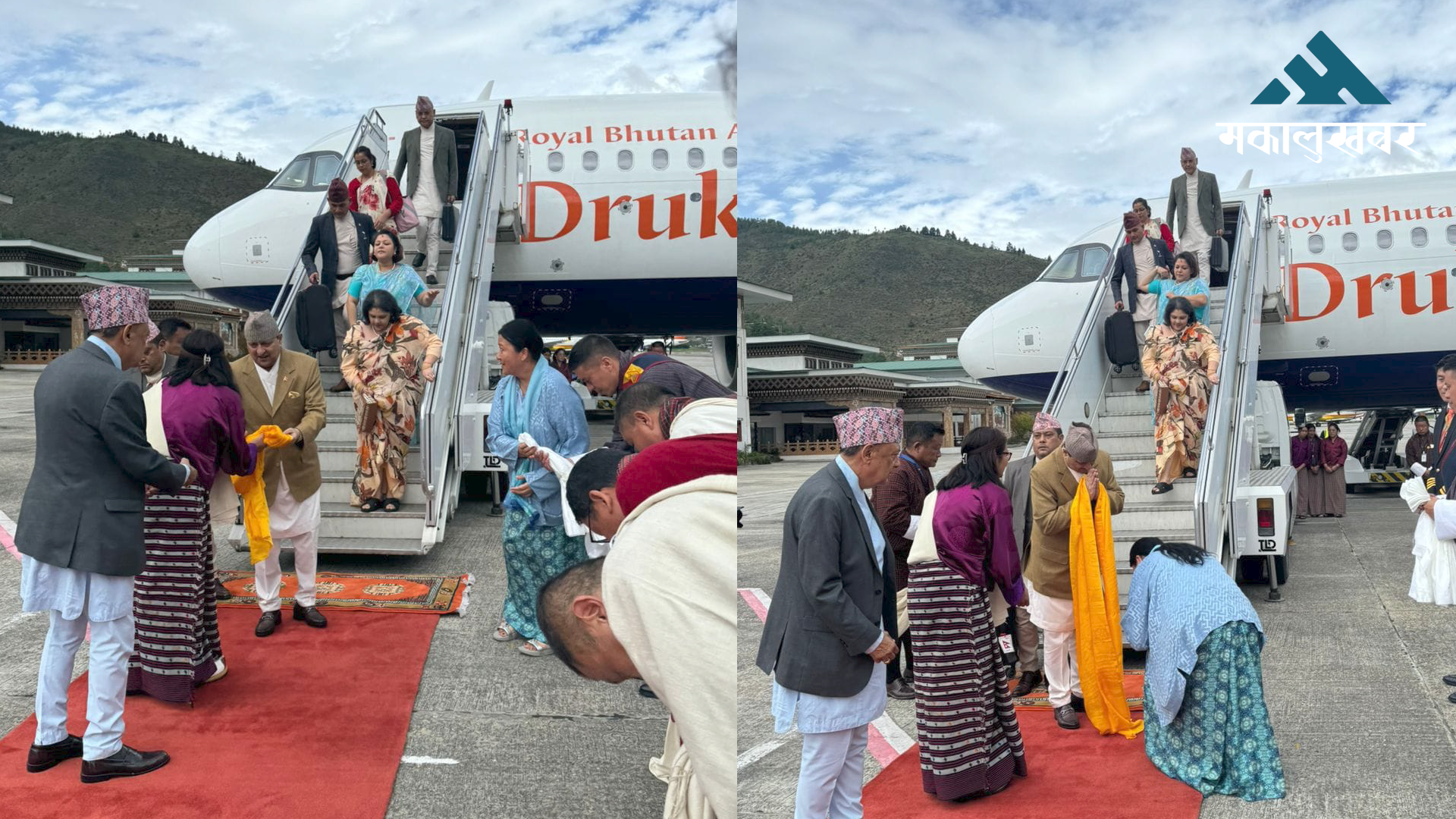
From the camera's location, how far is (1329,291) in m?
11.5

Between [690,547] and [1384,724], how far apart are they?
443 cm

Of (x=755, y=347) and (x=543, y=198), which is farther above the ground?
(x=543, y=198)

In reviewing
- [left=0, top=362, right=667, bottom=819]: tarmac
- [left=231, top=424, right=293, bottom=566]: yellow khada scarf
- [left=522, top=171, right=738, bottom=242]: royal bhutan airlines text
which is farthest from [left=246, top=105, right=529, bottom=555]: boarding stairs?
[left=231, top=424, right=293, bottom=566]: yellow khada scarf

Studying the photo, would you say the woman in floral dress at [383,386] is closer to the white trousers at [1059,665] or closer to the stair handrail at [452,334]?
the stair handrail at [452,334]

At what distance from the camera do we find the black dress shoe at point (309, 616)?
5.20 m

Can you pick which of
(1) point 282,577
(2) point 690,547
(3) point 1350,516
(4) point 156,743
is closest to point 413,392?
(1) point 282,577

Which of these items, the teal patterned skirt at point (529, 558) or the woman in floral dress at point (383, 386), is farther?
the woman in floral dress at point (383, 386)

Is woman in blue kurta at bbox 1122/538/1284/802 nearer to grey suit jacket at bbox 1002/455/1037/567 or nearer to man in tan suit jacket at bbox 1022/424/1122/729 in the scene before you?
man in tan suit jacket at bbox 1022/424/1122/729

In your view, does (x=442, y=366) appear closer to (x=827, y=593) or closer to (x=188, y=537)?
(x=188, y=537)

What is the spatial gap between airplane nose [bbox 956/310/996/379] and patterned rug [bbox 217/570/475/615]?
22.8 ft

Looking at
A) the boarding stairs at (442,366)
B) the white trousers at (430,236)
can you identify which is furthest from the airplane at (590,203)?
the white trousers at (430,236)

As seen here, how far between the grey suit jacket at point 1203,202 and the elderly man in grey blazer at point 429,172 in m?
6.26

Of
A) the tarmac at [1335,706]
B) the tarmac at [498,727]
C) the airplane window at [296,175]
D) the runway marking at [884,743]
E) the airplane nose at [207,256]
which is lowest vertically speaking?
the runway marking at [884,743]

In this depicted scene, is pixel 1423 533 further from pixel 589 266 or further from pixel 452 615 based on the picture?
pixel 589 266
